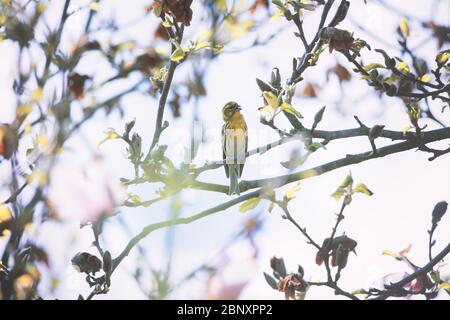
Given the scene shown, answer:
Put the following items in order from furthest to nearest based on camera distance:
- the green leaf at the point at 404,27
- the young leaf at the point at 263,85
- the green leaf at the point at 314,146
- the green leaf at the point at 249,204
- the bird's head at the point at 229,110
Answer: the bird's head at the point at 229,110 < the green leaf at the point at 404,27 < the young leaf at the point at 263,85 < the green leaf at the point at 314,146 < the green leaf at the point at 249,204

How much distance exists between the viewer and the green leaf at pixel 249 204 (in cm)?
238

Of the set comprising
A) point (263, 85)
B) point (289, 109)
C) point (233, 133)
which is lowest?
point (289, 109)

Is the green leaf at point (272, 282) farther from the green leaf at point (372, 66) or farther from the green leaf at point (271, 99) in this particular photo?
the green leaf at point (372, 66)

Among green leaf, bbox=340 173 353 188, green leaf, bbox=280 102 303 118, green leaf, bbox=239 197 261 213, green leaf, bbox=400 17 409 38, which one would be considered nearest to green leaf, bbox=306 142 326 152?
green leaf, bbox=280 102 303 118

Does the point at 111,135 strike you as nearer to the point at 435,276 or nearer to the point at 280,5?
the point at 280,5

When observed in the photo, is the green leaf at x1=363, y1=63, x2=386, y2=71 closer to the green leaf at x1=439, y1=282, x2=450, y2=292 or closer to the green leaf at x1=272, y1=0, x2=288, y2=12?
the green leaf at x1=272, y1=0, x2=288, y2=12

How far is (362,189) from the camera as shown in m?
2.40

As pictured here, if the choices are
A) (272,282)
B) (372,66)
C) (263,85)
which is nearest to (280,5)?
(263,85)

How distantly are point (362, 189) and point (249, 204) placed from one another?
1.48ft

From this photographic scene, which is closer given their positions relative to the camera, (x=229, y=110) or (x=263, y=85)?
(x=263, y=85)

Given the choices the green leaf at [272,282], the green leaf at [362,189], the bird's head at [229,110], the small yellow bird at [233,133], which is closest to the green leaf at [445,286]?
the green leaf at [362,189]

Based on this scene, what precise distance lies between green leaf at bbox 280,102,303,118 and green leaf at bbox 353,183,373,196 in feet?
1.46

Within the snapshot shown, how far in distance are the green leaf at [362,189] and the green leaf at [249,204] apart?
0.39 meters
